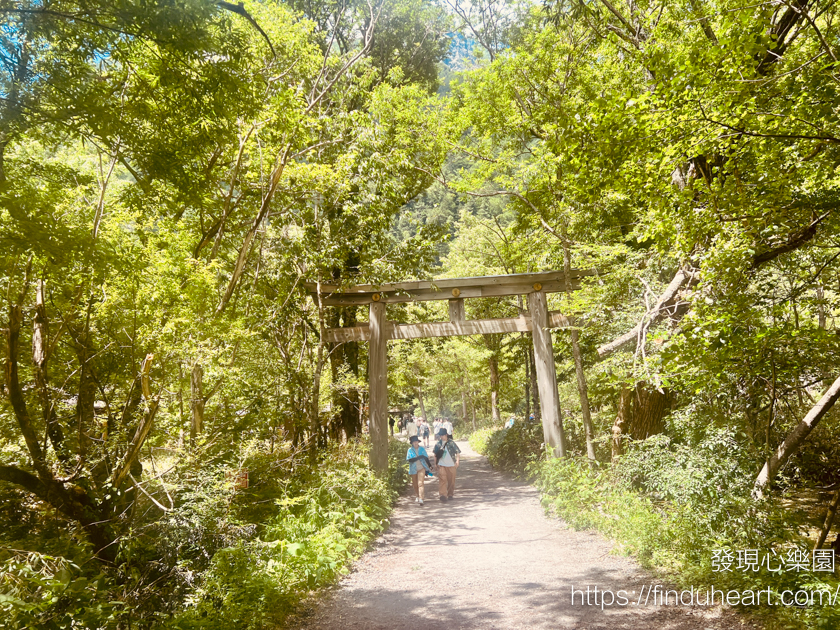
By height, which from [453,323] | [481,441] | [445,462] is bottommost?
[481,441]

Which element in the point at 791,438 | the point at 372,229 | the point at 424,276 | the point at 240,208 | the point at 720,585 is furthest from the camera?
the point at 424,276

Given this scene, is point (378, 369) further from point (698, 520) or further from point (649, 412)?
point (698, 520)

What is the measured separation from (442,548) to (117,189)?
585 centimetres

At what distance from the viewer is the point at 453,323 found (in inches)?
392

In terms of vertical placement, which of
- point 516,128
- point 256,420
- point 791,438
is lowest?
point 791,438

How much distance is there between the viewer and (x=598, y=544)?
5.91m

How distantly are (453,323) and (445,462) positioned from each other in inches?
105

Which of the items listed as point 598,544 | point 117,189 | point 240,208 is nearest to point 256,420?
point 240,208

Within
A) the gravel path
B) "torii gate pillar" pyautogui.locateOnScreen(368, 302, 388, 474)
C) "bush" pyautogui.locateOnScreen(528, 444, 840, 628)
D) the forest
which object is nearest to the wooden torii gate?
"torii gate pillar" pyautogui.locateOnScreen(368, 302, 388, 474)

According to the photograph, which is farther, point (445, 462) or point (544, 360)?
point (544, 360)

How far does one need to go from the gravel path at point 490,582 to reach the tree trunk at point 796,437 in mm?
1356

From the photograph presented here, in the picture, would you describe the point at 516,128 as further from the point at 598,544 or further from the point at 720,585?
the point at 720,585

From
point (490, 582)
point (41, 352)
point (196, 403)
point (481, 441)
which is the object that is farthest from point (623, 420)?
point (481, 441)

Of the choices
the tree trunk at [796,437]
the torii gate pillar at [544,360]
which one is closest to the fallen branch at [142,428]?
the tree trunk at [796,437]
